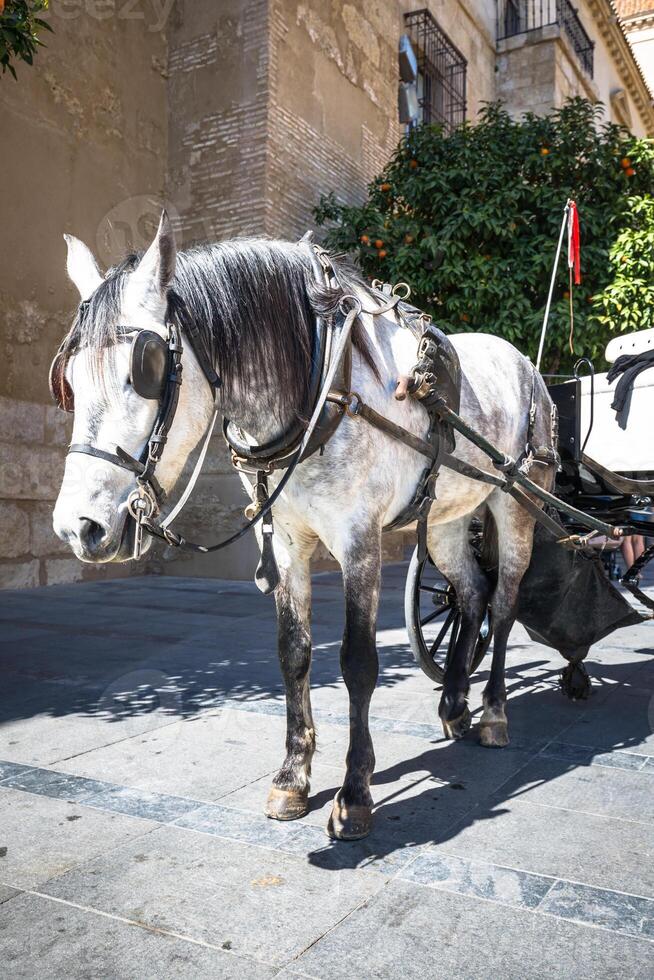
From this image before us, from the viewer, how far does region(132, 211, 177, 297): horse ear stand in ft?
7.55

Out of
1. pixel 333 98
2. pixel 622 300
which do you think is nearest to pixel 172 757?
pixel 622 300

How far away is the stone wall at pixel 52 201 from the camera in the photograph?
962cm

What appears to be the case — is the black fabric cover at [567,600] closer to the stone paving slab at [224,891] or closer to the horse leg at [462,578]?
the horse leg at [462,578]

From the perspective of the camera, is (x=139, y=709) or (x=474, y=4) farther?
(x=474, y=4)

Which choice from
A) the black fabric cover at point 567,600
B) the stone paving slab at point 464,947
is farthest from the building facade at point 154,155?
the stone paving slab at point 464,947

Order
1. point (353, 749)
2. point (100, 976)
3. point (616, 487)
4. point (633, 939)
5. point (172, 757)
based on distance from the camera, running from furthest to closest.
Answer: point (616, 487), point (172, 757), point (353, 749), point (633, 939), point (100, 976)

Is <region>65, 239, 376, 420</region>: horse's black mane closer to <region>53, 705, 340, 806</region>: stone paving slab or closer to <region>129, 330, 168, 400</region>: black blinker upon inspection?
<region>129, 330, 168, 400</region>: black blinker

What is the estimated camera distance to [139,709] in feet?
14.1

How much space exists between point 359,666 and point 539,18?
21231 mm

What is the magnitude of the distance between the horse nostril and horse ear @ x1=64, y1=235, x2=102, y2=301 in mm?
735

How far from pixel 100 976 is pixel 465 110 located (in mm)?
17400

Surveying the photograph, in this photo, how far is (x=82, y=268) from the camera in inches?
101

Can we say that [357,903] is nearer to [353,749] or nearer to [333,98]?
[353,749]

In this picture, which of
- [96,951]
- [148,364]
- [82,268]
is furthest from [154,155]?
[96,951]
